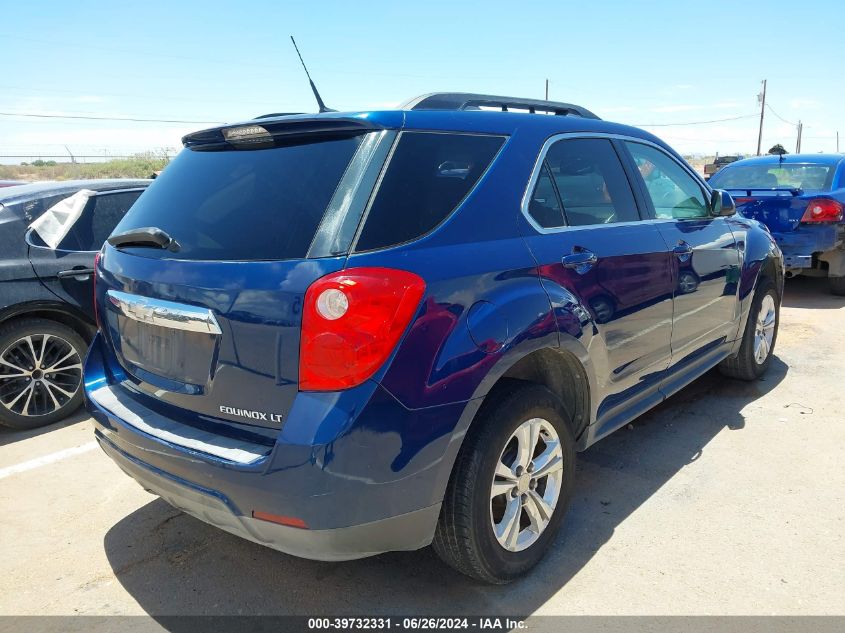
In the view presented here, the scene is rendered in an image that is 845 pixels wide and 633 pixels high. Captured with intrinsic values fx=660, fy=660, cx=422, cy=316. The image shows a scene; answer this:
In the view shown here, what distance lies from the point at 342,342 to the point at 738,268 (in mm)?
3308

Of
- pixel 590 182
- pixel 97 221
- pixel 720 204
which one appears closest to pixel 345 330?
pixel 590 182

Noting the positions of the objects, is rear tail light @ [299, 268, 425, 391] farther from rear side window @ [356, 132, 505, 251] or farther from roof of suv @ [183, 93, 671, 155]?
roof of suv @ [183, 93, 671, 155]

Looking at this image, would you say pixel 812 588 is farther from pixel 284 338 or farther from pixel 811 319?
pixel 811 319

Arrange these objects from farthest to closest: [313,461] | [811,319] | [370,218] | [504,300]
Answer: [811,319] < [504,300] < [370,218] < [313,461]

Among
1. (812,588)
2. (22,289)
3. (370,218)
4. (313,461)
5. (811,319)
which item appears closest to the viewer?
(313,461)

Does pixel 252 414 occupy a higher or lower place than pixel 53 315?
higher

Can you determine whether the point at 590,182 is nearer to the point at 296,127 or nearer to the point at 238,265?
the point at 296,127

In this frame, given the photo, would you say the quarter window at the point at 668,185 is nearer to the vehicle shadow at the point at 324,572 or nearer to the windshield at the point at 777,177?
the vehicle shadow at the point at 324,572

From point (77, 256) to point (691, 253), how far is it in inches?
158

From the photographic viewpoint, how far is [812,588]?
261cm

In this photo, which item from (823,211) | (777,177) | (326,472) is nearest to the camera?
(326,472)

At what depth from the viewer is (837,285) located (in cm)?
810

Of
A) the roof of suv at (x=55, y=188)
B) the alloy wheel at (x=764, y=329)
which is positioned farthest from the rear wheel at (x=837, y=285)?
the roof of suv at (x=55, y=188)

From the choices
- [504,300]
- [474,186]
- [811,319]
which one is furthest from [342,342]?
[811,319]
